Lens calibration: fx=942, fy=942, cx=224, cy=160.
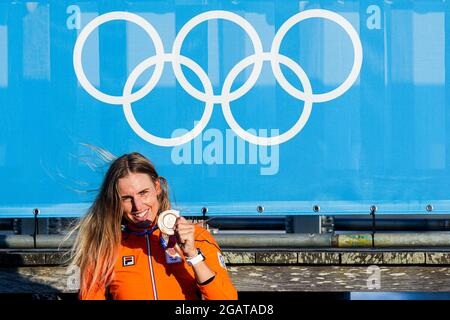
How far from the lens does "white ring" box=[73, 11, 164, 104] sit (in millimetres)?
7785

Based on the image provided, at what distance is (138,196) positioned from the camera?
4129 millimetres

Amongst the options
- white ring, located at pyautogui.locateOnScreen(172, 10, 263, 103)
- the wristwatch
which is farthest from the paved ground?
the wristwatch

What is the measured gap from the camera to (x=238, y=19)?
7.75 metres

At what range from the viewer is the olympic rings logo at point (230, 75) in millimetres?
7715

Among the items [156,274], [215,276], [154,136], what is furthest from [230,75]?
[215,276]

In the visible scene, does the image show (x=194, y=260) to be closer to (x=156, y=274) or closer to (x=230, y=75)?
(x=156, y=274)

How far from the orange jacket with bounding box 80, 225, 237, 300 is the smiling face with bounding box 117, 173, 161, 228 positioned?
13cm

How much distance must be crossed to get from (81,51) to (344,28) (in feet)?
7.16

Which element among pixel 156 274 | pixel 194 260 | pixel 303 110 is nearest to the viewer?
pixel 194 260

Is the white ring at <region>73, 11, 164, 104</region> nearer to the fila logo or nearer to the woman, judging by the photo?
the woman

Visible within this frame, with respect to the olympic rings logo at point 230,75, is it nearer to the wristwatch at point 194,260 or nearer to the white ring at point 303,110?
the white ring at point 303,110
